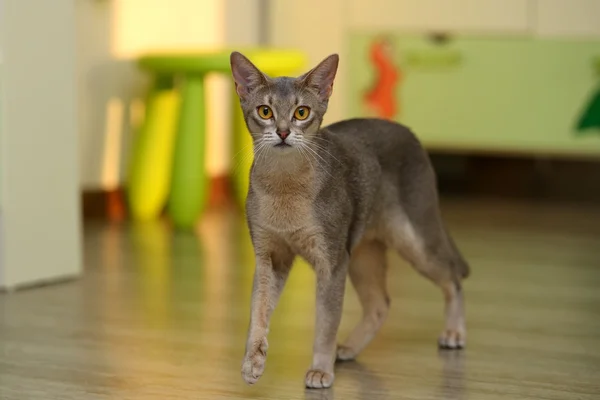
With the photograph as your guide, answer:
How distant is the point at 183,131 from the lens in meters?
4.04

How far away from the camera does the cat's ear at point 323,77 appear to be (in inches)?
83.6

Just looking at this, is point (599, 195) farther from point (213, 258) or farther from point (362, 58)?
point (213, 258)

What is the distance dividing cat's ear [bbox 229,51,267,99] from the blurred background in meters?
1.13

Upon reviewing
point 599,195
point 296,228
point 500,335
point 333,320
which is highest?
point 296,228

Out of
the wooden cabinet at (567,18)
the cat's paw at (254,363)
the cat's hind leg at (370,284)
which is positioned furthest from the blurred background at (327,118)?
the cat's paw at (254,363)

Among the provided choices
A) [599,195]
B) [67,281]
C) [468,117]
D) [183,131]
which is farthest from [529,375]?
[599,195]

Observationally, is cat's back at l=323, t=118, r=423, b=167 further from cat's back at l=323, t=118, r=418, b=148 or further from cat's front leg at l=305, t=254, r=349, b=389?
cat's front leg at l=305, t=254, r=349, b=389

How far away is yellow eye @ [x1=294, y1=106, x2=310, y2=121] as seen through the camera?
6.79 ft

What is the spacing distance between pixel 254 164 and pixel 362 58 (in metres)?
2.52

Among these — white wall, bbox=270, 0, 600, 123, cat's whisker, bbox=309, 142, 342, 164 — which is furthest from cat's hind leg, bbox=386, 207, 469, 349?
white wall, bbox=270, 0, 600, 123

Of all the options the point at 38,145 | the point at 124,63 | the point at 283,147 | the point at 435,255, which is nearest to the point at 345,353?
the point at 435,255

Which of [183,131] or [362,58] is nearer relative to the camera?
[183,131]

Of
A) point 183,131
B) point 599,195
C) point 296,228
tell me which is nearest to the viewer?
point 296,228

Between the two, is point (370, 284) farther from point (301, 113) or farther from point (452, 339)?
point (301, 113)
